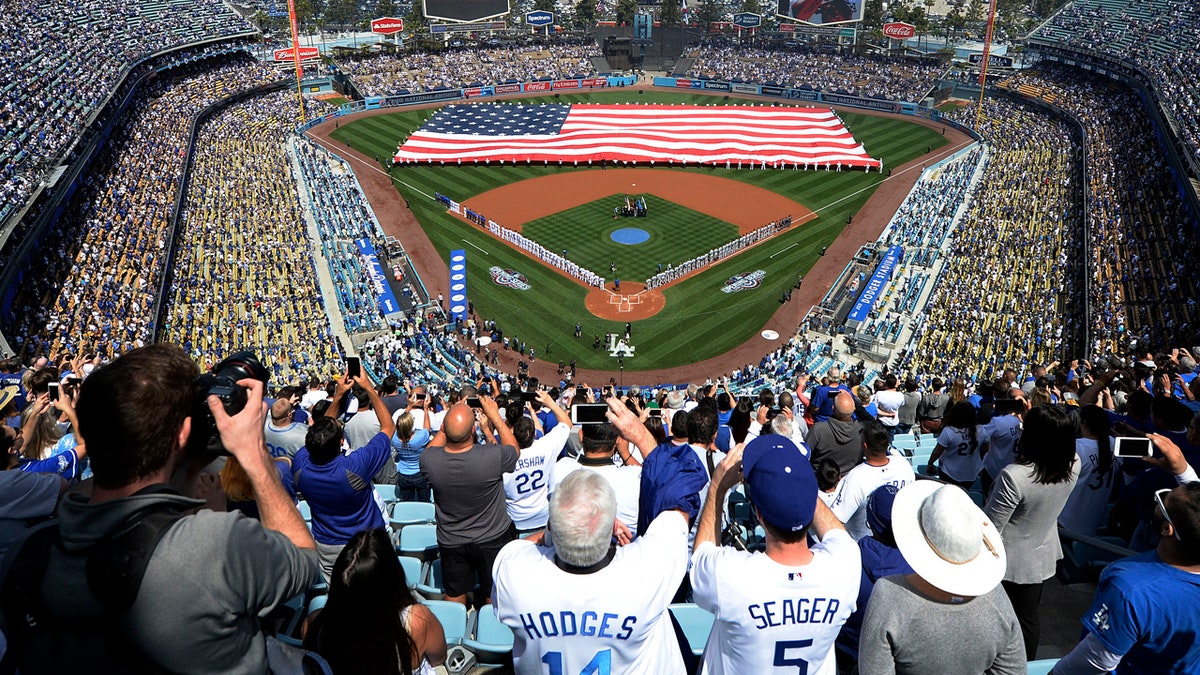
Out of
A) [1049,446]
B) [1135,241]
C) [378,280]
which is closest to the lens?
[1049,446]

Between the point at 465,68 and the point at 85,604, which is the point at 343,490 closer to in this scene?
the point at 85,604

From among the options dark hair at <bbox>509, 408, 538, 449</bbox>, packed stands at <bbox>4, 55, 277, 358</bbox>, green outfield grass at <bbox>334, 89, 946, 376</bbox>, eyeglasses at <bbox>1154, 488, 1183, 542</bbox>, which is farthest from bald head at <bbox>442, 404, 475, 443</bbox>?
green outfield grass at <bbox>334, 89, 946, 376</bbox>

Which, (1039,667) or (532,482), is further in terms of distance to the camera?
(532,482)

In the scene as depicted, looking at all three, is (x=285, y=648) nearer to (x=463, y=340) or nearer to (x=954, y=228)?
(x=463, y=340)

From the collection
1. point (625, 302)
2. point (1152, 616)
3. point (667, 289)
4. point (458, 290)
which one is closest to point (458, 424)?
point (1152, 616)

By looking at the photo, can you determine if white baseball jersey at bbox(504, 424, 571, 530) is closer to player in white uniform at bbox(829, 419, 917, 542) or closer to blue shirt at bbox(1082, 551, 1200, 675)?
player in white uniform at bbox(829, 419, 917, 542)

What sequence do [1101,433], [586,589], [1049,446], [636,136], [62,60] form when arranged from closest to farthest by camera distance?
[586,589] → [1049,446] → [1101,433] → [62,60] → [636,136]

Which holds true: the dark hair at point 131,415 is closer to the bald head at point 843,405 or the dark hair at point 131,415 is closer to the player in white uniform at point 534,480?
the player in white uniform at point 534,480
